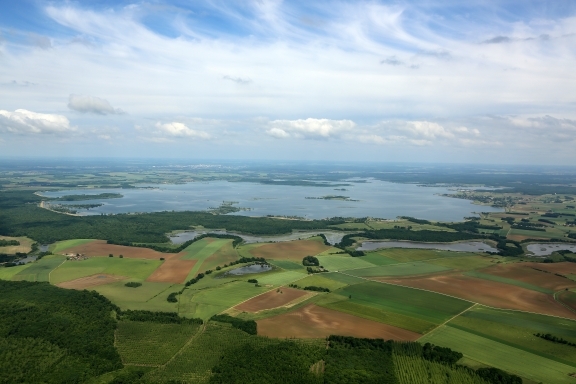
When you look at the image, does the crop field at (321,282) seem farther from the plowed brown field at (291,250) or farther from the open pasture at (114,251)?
the open pasture at (114,251)

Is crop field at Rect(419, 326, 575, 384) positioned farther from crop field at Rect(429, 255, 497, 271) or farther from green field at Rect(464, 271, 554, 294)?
crop field at Rect(429, 255, 497, 271)

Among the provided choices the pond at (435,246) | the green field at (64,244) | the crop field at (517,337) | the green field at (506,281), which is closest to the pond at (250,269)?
the pond at (435,246)

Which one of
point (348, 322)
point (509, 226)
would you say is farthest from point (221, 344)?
point (509, 226)

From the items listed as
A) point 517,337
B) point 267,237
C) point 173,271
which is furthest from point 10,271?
point 517,337

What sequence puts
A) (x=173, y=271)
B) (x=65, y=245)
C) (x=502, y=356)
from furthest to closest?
1. (x=65, y=245)
2. (x=173, y=271)
3. (x=502, y=356)

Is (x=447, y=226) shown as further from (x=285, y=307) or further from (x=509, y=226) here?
(x=285, y=307)

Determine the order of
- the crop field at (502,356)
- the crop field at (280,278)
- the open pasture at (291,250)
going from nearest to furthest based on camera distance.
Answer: the crop field at (502,356) → the crop field at (280,278) → the open pasture at (291,250)

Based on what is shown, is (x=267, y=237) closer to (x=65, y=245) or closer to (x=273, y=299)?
(x=65, y=245)
